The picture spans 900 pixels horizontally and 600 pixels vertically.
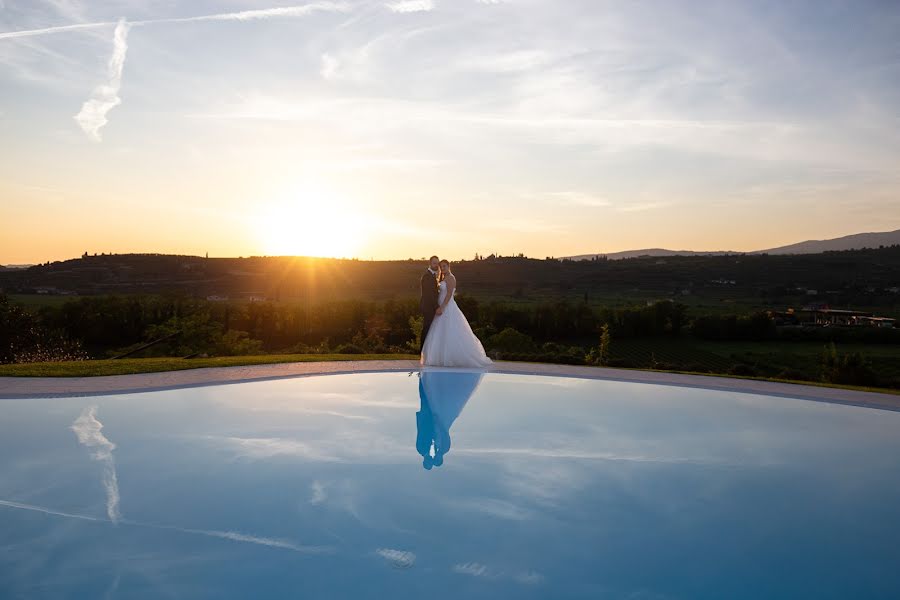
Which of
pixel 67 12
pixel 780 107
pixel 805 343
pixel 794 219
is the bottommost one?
pixel 805 343

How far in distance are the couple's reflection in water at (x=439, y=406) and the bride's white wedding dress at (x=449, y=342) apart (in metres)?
0.38

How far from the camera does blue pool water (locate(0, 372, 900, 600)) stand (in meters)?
3.42

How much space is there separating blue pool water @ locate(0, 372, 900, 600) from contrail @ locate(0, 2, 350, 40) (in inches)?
310

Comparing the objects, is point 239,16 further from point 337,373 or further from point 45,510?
point 45,510

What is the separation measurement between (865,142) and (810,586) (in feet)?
44.9

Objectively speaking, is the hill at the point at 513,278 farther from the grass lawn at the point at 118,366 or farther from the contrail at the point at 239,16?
the grass lawn at the point at 118,366

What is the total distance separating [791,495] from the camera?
4.94m

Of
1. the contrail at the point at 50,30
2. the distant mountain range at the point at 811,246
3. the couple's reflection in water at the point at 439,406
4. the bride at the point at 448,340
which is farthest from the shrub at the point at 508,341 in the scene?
the distant mountain range at the point at 811,246

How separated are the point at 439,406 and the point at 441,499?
3262 millimetres

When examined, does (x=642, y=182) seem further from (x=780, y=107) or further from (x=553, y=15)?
(x=553, y=15)

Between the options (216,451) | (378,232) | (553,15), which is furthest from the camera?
(378,232)

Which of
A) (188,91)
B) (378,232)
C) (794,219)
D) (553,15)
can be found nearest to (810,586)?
(553,15)

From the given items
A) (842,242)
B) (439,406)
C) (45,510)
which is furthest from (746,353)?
(45,510)

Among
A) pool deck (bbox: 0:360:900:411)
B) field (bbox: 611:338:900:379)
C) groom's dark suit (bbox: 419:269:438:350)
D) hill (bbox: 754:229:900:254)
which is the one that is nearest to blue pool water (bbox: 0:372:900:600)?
pool deck (bbox: 0:360:900:411)
